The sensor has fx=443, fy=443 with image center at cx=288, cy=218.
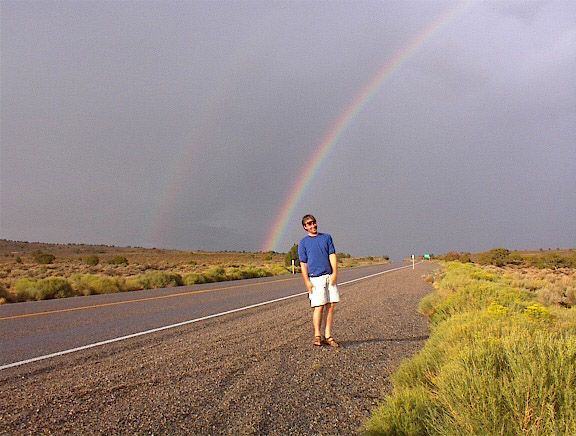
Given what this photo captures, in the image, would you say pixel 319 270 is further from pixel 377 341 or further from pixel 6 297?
pixel 6 297

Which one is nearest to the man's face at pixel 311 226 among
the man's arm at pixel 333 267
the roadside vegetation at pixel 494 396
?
the man's arm at pixel 333 267

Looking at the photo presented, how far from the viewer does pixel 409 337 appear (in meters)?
8.33

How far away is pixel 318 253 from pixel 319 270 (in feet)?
0.94

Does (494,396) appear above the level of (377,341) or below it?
above

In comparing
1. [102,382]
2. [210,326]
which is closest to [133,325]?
[210,326]

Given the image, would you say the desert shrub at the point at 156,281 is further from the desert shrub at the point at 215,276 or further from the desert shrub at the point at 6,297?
the desert shrub at the point at 6,297

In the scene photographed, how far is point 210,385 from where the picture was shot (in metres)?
5.14

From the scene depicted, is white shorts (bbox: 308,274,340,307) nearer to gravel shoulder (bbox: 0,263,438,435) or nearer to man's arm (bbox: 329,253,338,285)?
man's arm (bbox: 329,253,338,285)

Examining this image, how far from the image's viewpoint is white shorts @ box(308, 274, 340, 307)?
24.4 feet

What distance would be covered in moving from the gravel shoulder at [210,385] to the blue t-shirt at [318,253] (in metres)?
1.29

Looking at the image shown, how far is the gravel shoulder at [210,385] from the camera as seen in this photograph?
157 inches

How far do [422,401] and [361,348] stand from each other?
349 cm

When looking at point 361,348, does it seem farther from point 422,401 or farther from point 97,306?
point 97,306

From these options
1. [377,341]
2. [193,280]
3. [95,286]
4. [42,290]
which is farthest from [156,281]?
[377,341]
